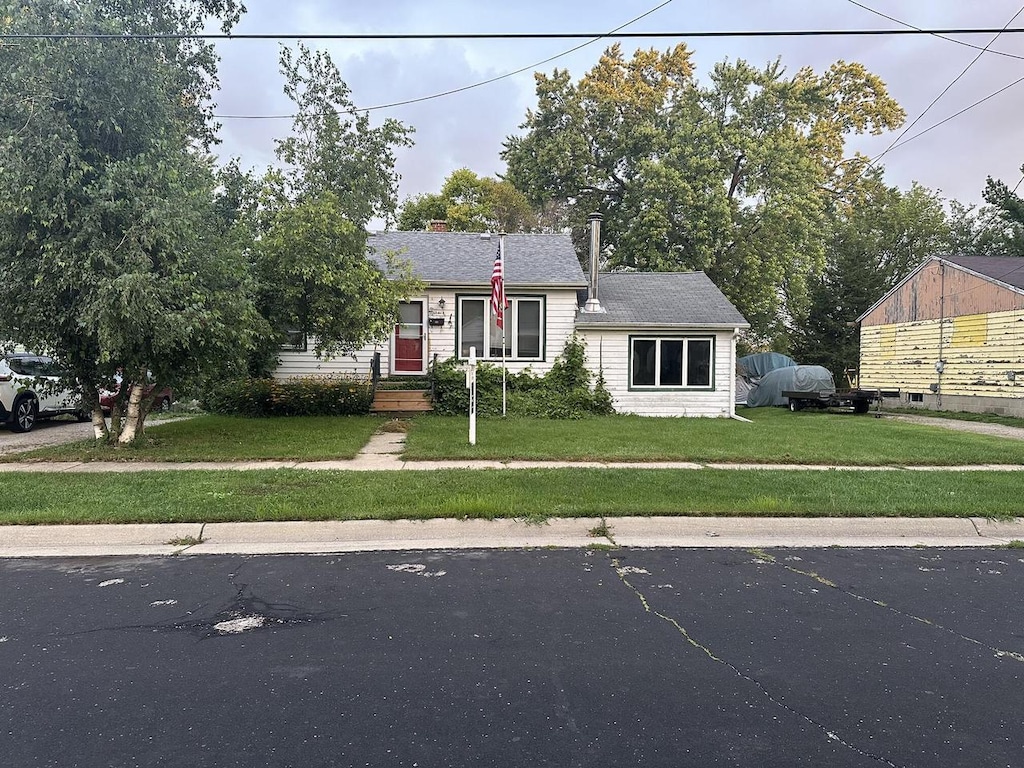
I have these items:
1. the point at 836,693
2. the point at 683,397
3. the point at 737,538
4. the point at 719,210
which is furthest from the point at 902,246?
the point at 836,693

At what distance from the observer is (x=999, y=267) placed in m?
22.2

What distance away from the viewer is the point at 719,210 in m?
26.5

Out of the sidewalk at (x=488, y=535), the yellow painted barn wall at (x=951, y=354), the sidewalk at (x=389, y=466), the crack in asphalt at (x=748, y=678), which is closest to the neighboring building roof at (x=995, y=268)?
the yellow painted barn wall at (x=951, y=354)

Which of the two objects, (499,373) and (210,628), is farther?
(499,373)

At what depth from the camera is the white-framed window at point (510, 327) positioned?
18.3m

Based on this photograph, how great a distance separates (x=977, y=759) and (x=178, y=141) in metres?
12.9

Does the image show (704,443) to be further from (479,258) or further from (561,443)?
(479,258)

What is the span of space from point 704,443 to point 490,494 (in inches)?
234

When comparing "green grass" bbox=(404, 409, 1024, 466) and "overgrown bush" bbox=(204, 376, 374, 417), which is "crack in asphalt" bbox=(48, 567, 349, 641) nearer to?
"green grass" bbox=(404, 409, 1024, 466)

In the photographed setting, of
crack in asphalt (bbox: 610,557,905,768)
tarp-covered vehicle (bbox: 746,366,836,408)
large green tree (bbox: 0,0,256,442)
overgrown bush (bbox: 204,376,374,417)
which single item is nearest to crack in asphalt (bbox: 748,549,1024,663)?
crack in asphalt (bbox: 610,557,905,768)

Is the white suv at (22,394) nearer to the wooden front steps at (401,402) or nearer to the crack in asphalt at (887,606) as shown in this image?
the wooden front steps at (401,402)

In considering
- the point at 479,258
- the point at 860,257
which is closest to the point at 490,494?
the point at 479,258

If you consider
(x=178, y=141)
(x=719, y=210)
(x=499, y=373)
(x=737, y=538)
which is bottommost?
(x=737, y=538)

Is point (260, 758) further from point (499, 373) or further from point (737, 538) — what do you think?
point (499, 373)
